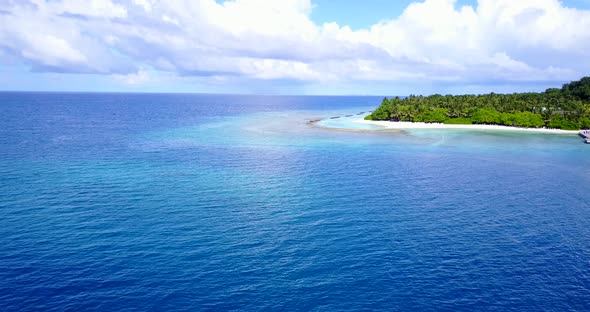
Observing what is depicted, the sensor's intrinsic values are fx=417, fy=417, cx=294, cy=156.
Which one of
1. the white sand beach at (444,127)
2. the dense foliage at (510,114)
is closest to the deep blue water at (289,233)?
the white sand beach at (444,127)

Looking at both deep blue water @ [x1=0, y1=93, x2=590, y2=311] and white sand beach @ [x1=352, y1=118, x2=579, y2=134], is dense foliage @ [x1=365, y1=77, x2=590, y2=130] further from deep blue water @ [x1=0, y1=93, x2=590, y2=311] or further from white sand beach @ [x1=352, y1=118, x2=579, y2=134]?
deep blue water @ [x1=0, y1=93, x2=590, y2=311]

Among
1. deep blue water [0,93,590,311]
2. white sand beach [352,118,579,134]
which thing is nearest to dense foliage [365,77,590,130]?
white sand beach [352,118,579,134]

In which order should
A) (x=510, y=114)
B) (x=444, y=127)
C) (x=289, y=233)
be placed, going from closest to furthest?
(x=289, y=233)
(x=444, y=127)
(x=510, y=114)

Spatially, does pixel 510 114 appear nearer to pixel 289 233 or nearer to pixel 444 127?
pixel 444 127

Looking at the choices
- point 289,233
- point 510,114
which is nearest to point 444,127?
point 510,114

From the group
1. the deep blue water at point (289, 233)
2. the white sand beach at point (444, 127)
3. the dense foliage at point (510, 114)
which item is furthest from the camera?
the dense foliage at point (510, 114)

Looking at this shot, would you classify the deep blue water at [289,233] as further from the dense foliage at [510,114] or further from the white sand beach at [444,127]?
the dense foliage at [510,114]

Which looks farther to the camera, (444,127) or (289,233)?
(444,127)

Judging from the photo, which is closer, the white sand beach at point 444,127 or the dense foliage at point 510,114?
the white sand beach at point 444,127
